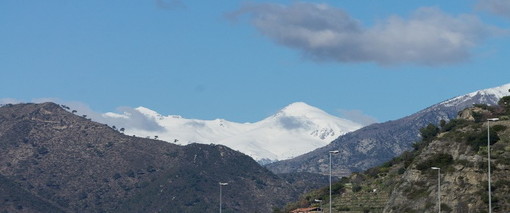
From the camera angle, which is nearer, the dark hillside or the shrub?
the dark hillside

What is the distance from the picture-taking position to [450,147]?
188m

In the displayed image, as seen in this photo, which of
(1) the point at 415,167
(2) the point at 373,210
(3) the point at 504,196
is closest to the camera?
(3) the point at 504,196

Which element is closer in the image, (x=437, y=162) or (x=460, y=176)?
(x=460, y=176)

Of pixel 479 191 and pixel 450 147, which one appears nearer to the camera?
pixel 479 191

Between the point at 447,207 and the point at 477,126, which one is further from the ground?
the point at 477,126

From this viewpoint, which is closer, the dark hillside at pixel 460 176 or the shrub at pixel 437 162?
the dark hillside at pixel 460 176

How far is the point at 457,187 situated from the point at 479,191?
4482 millimetres

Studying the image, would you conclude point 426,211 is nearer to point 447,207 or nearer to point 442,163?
point 447,207

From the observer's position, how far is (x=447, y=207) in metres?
160

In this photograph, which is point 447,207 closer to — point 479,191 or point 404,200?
point 479,191

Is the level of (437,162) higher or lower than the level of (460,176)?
higher

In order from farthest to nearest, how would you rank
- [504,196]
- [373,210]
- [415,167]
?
[373,210] < [415,167] < [504,196]

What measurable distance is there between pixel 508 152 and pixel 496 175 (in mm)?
8528

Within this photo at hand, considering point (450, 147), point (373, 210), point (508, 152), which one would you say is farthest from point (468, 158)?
point (373, 210)
